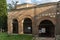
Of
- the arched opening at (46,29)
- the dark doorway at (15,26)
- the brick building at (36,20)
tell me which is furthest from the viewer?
the dark doorway at (15,26)

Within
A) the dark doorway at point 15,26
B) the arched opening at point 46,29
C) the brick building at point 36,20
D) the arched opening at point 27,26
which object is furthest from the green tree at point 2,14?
the arched opening at point 46,29

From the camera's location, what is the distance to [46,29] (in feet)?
130

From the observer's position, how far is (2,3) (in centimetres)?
5616

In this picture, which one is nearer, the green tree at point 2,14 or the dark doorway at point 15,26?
the dark doorway at point 15,26

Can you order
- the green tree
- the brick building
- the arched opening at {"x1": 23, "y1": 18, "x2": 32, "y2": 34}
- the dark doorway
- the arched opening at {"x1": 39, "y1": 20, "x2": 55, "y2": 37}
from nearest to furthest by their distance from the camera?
the brick building
the arched opening at {"x1": 39, "y1": 20, "x2": 55, "y2": 37}
the arched opening at {"x1": 23, "y1": 18, "x2": 32, "y2": 34}
the dark doorway
the green tree

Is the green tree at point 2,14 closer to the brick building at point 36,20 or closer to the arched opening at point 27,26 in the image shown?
the brick building at point 36,20

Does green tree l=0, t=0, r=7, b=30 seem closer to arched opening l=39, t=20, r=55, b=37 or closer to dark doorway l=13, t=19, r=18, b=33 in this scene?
dark doorway l=13, t=19, r=18, b=33

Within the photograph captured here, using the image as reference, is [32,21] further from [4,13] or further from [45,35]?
[4,13]

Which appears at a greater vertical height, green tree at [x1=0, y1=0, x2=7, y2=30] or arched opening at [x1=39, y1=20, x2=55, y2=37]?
green tree at [x1=0, y1=0, x2=7, y2=30]

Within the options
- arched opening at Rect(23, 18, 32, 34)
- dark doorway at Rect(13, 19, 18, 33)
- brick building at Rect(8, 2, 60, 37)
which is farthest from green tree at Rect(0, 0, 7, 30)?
arched opening at Rect(23, 18, 32, 34)

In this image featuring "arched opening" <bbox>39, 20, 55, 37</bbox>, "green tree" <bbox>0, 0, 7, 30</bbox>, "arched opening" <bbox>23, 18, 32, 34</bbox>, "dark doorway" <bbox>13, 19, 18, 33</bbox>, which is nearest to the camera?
"arched opening" <bbox>39, 20, 55, 37</bbox>

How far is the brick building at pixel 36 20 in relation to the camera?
36.0 metres

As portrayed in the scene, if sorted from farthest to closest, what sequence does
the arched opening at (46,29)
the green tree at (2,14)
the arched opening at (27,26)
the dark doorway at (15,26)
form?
the green tree at (2,14) < the dark doorway at (15,26) < the arched opening at (27,26) < the arched opening at (46,29)

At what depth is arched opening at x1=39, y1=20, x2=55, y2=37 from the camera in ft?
127
